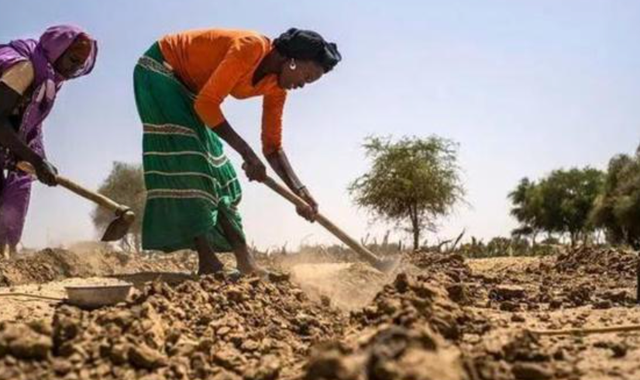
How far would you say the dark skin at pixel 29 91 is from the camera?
5062 mm

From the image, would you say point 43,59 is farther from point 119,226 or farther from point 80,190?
point 119,226

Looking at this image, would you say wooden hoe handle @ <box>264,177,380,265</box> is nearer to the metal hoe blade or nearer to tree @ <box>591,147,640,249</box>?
the metal hoe blade

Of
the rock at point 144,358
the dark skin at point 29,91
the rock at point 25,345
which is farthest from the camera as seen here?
the dark skin at point 29,91

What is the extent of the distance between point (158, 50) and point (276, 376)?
312 centimetres

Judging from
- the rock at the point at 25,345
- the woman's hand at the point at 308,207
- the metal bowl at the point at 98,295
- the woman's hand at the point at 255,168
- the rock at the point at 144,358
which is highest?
the woman's hand at the point at 255,168

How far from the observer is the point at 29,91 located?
5340 millimetres

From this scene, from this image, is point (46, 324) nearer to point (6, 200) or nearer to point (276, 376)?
point (276, 376)

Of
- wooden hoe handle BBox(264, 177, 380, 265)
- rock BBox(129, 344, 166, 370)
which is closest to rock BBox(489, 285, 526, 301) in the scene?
wooden hoe handle BBox(264, 177, 380, 265)

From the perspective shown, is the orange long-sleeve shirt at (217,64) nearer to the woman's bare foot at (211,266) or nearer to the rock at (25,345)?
the woman's bare foot at (211,266)

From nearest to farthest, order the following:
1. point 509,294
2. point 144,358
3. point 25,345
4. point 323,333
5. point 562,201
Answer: point 25,345 < point 144,358 < point 323,333 < point 509,294 < point 562,201

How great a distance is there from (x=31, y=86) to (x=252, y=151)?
4.95 feet

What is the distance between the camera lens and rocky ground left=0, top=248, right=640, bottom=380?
2275 millimetres

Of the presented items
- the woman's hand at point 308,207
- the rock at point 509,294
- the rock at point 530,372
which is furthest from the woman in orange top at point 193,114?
the rock at point 530,372

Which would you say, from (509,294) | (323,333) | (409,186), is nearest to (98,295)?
(323,333)
